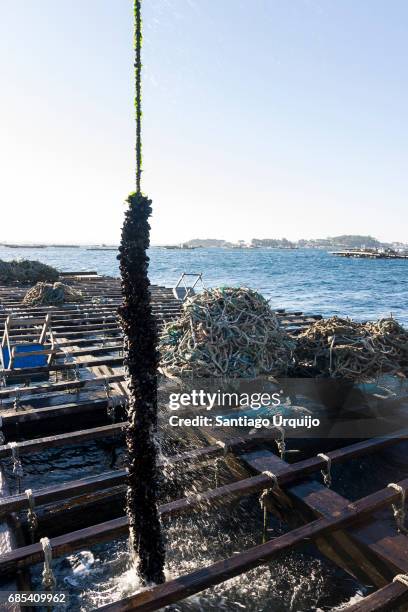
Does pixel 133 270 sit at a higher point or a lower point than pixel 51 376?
higher

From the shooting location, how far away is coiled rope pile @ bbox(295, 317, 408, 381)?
7.39 meters

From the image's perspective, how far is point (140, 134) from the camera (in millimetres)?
3008

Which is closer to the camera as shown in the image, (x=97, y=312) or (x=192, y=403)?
(x=192, y=403)

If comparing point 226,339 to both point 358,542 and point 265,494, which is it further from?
point 358,542

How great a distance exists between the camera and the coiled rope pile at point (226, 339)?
7043 mm

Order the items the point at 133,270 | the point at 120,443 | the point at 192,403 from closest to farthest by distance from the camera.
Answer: the point at 133,270, the point at 192,403, the point at 120,443

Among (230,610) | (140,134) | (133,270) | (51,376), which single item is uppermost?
(140,134)

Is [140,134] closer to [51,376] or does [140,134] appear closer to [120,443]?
[120,443]

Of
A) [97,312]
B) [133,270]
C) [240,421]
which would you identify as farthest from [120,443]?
[97,312]

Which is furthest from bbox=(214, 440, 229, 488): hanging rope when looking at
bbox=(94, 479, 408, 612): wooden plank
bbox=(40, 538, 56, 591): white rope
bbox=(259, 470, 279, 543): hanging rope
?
bbox=(40, 538, 56, 591): white rope

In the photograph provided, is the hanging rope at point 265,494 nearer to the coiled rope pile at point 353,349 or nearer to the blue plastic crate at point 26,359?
the coiled rope pile at point 353,349

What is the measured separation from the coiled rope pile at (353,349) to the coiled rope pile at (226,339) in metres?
0.48

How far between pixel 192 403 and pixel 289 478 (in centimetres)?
247

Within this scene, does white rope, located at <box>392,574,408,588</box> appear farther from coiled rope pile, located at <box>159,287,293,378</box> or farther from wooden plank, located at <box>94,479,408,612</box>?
coiled rope pile, located at <box>159,287,293,378</box>
